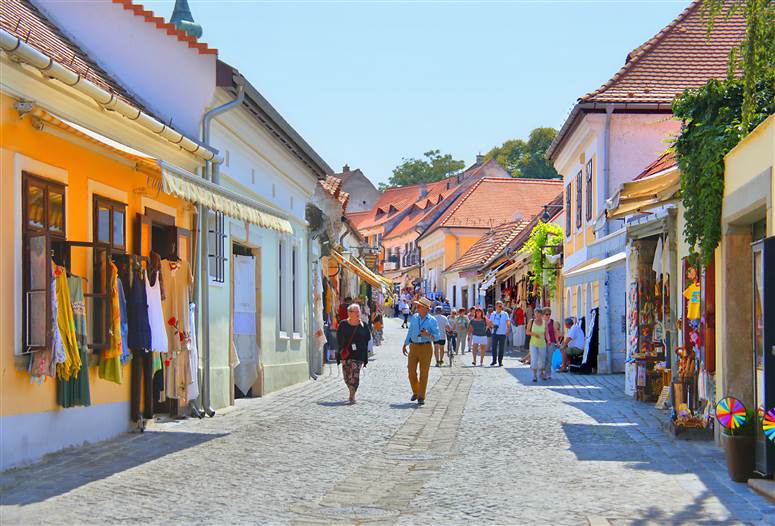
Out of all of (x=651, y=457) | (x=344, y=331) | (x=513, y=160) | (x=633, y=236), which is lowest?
(x=651, y=457)

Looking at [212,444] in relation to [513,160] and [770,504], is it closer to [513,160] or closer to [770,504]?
[770,504]

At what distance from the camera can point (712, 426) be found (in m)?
13.0

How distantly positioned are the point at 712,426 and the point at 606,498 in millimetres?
4434

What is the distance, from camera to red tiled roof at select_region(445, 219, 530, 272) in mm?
55459

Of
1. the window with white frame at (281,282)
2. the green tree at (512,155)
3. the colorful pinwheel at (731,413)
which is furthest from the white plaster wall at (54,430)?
the green tree at (512,155)

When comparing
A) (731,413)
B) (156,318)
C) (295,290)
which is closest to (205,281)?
(156,318)

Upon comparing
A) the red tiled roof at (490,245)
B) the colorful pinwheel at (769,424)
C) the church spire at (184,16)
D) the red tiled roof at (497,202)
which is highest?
the red tiled roof at (497,202)

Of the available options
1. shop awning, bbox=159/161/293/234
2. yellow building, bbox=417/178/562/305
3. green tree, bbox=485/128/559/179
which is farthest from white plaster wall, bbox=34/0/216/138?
green tree, bbox=485/128/559/179

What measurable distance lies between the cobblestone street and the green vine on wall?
66.3 feet

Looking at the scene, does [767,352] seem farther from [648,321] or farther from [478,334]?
[478,334]

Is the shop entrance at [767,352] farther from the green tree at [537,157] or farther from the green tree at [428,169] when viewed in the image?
the green tree at [428,169]

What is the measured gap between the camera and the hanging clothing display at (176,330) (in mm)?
14477

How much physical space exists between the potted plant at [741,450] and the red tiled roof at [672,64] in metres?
16.9

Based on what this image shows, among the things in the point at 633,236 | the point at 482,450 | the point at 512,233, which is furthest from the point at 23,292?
the point at 512,233
